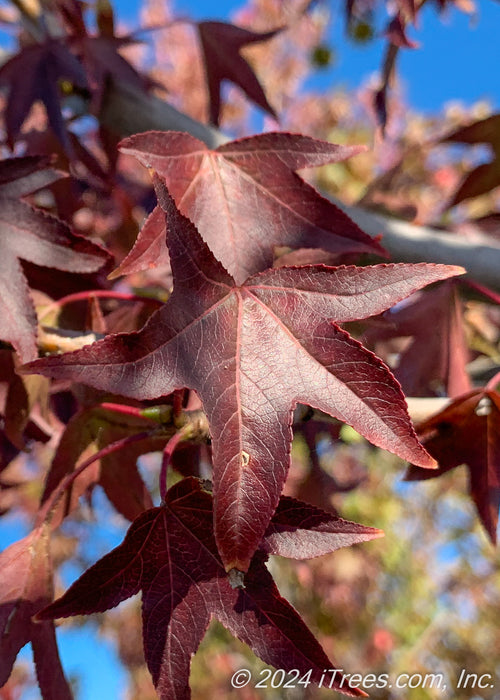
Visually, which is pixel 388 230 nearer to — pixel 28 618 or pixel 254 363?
pixel 254 363

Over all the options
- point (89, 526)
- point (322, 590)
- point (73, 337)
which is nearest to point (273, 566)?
point (322, 590)

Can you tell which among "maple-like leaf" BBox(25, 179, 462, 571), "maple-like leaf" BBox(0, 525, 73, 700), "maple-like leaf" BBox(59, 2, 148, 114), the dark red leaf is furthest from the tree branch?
"maple-like leaf" BBox(0, 525, 73, 700)

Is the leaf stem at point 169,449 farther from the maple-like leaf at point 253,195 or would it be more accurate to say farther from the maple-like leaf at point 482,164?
the maple-like leaf at point 482,164

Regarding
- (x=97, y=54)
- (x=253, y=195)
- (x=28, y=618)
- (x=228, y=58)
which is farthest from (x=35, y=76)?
(x=28, y=618)

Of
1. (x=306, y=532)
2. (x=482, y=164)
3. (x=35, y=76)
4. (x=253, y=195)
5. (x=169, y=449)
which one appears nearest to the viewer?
(x=306, y=532)

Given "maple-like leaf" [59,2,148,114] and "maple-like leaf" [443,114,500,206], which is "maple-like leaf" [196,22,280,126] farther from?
"maple-like leaf" [443,114,500,206]

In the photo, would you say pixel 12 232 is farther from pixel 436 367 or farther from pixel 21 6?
pixel 21 6
